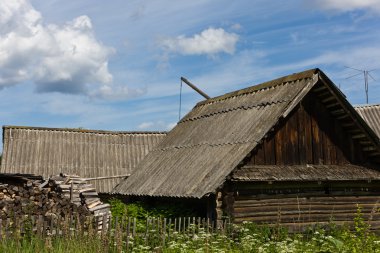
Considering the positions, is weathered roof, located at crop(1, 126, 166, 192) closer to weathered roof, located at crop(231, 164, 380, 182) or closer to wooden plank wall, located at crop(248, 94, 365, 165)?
wooden plank wall, located at crop(248, 94, 365, 165)

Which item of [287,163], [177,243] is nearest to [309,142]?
[287,163]

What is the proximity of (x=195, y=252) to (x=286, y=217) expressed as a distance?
592 centimetres

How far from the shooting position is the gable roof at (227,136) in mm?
14523

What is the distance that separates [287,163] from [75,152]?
11374 mm

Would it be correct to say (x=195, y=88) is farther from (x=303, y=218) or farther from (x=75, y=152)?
(x=303, y=218)

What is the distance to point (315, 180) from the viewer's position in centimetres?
1486

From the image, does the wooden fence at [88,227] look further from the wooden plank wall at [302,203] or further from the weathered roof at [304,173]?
the weathered roof at [304,173]

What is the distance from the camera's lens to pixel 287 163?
15297 millimetres

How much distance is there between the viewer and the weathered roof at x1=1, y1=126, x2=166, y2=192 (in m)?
22.5

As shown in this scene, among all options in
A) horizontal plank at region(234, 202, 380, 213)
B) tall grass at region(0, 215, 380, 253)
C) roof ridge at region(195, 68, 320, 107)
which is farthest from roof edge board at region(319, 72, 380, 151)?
tall grass at region(0, 215, 380, 253)

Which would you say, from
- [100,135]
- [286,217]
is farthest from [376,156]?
[100,135]

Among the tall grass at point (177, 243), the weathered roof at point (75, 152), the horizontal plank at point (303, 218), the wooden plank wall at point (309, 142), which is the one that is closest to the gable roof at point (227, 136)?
the wooden plank wall at point (309, 142)

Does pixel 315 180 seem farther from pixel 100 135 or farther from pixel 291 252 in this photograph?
pixel 100 135

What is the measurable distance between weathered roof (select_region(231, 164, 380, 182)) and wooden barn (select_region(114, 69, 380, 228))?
0.03 metres
